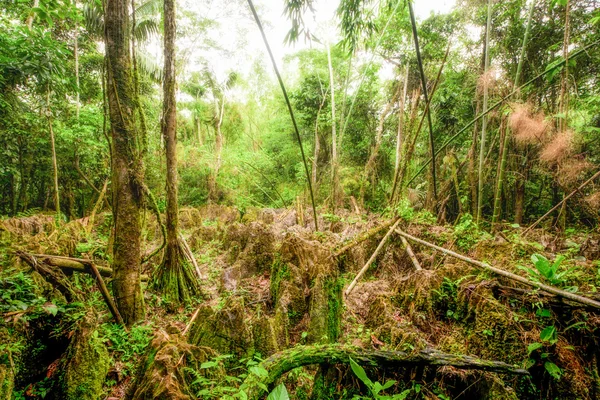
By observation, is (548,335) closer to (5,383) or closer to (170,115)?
(5,383)

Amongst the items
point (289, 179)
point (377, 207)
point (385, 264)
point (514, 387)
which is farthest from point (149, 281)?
point (289, 179)

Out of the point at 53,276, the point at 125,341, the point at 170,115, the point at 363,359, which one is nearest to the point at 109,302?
the point at 125,341

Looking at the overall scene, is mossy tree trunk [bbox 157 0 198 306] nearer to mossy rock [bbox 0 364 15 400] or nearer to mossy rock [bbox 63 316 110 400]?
mossy rock [bbox 63 316 110 400]

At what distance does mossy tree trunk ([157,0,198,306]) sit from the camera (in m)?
3.80

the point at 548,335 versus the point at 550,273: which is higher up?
the point at 550,273

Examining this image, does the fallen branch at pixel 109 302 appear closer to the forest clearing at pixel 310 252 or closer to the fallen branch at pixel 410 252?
the forest clearing at pixel 310 252

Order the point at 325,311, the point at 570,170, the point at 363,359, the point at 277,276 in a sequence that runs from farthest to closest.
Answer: the point at 570,170 < the point at 277,276 < the point at 325,311 < the point at 363,359

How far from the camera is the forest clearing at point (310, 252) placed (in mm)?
1777

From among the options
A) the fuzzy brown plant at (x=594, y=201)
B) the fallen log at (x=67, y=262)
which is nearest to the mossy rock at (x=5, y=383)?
the fallen log at (x=67, y=262)

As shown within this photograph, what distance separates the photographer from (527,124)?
595 cm

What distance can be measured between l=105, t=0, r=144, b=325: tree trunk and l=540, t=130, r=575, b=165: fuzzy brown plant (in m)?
7.75

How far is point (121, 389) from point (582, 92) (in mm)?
10525

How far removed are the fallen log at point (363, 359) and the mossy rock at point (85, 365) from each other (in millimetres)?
1621

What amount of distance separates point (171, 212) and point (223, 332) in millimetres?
2295
